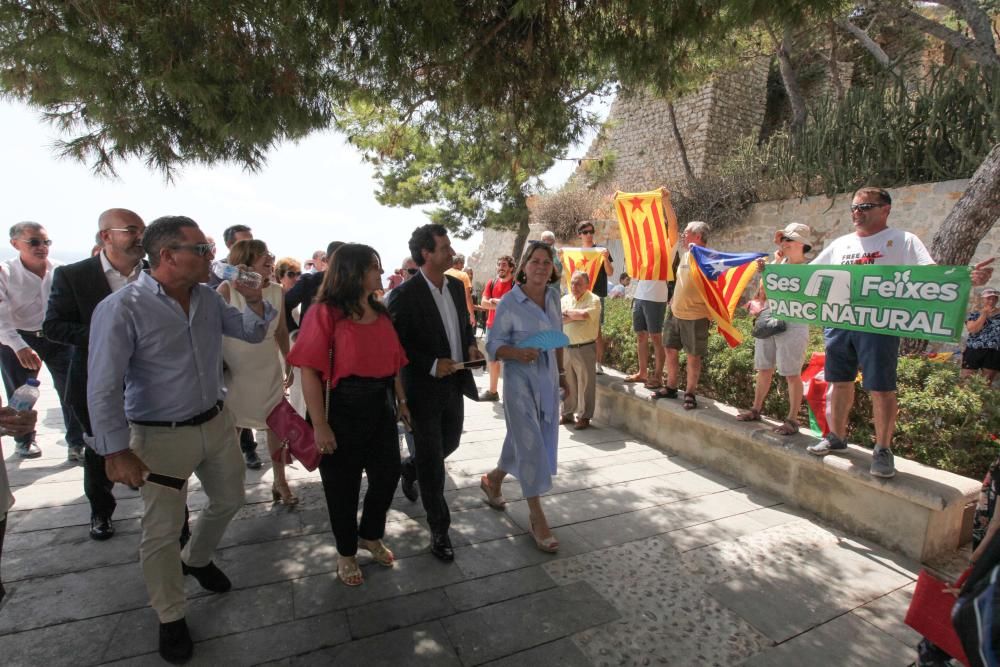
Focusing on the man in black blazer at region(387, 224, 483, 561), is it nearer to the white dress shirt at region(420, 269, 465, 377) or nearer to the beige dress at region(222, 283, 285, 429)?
the white dress shirt at region(420, 269, 465, 377)

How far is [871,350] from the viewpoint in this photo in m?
3.30

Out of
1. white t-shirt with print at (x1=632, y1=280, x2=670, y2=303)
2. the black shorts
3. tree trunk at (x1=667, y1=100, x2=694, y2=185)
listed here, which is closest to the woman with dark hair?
white t-shirt with print at (x1=632, y1=280, x2=670, y2=303)

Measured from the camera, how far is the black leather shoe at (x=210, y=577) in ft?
8.24

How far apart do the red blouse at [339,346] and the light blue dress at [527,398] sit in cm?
84

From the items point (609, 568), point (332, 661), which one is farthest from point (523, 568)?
point (332, 661)

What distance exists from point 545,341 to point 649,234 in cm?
292

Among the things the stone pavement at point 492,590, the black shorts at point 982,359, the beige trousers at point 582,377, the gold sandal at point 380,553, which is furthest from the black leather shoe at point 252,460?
the black shorts at point 982,359

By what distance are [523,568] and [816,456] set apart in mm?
2263

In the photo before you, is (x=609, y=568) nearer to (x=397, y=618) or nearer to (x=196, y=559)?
(x=397, y=618)

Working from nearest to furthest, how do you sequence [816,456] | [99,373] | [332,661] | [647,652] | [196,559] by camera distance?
[99,373] → [332,661] → [647,652] → [196,559] → [816,456]

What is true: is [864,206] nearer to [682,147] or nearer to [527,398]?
[527,398]

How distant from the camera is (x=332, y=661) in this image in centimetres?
214

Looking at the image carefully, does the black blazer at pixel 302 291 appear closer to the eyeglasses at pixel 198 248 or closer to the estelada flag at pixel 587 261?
the eyeglasses at pixel 198 248

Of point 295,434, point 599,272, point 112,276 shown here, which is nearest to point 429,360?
point 295,434
